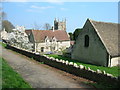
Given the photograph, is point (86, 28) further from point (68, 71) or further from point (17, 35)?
point (17, 35)

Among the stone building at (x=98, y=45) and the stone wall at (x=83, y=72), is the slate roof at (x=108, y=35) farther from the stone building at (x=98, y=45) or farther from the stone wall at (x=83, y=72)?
the stone wall at (x=83, y=72)

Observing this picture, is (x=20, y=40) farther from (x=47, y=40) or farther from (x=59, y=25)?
(x=59, y=25)

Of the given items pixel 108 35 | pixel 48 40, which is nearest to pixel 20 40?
pixel 48 40

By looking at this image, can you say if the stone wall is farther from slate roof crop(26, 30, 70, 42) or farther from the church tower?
the church tower

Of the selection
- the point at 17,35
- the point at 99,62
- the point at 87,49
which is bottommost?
the point at 99,62

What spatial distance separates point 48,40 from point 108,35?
81.9 ft

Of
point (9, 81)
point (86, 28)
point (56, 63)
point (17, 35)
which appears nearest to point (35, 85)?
point (9, 81)

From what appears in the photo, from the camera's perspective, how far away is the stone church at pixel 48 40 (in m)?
41.9

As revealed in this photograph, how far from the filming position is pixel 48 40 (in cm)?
4419

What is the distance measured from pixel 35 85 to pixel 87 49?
1456cm

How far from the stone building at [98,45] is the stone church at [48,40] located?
65.3 ft

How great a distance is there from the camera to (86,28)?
21938 millimetres

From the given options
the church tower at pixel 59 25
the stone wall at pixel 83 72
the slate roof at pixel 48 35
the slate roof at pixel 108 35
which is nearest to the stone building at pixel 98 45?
the slate roof at pixel 108 35

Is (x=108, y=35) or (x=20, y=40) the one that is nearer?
(x=108, y=35)
